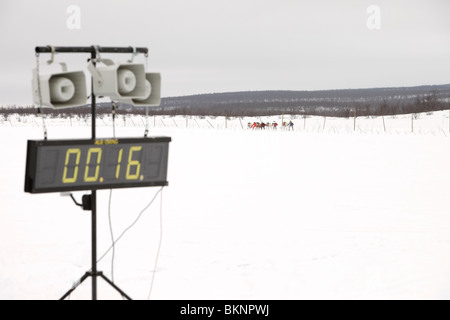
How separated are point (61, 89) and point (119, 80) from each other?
45 centimetres

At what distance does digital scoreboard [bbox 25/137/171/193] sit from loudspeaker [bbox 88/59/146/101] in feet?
1.19

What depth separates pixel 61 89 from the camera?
4.88 meters

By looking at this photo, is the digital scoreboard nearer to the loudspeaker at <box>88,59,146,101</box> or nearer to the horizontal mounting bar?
the loudspeaker at <box>88,59,146,101</box>

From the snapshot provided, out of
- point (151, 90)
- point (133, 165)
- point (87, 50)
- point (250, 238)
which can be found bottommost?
point (250, 238)

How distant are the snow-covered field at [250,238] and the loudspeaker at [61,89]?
81.1 inches

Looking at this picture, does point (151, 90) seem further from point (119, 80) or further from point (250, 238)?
point (250, 238)

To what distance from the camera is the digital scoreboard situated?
466cm

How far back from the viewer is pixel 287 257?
738 centimetres

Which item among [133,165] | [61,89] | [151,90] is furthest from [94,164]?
[151,90]

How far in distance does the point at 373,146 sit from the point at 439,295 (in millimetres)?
19362

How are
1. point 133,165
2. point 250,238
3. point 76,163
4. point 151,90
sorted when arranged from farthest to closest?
point 250,238, point 151,90, point 133,165, point 76,163

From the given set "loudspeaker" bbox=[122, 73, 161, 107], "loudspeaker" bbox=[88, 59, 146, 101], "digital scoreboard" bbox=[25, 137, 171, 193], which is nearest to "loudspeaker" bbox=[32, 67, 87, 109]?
"loudspeaker" bbox=[88, 59, 146, 101]

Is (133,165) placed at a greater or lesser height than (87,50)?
lesser
